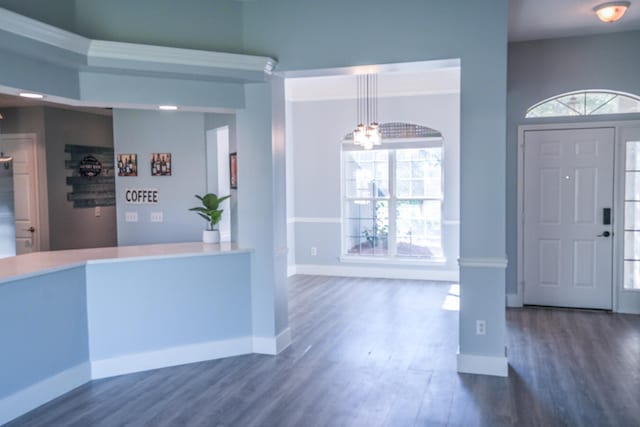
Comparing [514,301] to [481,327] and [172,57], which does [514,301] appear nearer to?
[481,327]

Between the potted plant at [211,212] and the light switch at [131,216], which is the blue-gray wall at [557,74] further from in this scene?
the light switch at [131,216]

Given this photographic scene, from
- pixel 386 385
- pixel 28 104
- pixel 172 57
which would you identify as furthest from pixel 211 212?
pixel 28 104

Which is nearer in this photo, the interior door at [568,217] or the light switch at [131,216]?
the interior door at [568,217]

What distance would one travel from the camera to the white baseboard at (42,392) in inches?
124

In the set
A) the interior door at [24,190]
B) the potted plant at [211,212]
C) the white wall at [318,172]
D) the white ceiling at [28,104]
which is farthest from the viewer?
the white wall at [318,172]

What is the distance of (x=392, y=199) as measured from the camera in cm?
766

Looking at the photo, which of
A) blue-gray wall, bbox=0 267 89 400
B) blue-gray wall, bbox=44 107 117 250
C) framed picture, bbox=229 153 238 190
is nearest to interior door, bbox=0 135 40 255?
blue-gray wall, bbox=44 107 117 250

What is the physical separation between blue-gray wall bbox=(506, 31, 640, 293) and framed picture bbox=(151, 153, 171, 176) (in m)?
3.80

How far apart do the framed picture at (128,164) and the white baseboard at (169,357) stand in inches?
92.4

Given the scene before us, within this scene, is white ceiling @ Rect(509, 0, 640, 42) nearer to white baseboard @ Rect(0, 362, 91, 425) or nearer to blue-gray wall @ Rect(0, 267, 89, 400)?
blue-gray wall @ Rect(0, 267, 89, 400)

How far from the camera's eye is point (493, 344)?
3.81 m

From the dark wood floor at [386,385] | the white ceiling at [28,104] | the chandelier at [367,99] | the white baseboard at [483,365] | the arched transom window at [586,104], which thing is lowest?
the dark wood floor at [386,385]

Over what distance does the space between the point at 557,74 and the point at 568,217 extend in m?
1.58

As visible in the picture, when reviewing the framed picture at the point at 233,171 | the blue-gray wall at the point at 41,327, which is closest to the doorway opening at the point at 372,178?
the framed picture at the point at 233,171
